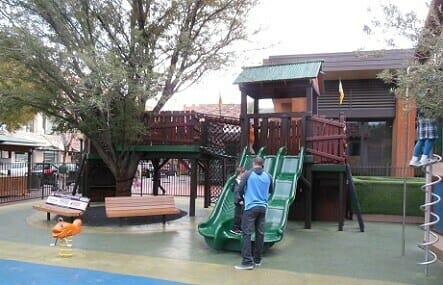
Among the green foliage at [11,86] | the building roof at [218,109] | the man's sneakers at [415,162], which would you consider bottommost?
the man's sneakers at [415,162]

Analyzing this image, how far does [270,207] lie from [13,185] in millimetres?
13331

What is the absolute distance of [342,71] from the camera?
20.4 meters

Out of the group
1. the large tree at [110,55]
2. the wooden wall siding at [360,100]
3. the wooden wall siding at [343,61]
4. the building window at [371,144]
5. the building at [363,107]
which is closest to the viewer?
the large tree at [110,55]

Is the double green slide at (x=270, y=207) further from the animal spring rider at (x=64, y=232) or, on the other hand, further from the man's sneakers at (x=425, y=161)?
the man's sneakers at (x=425, y=161)

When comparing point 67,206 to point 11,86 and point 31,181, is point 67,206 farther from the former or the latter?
point 31,181

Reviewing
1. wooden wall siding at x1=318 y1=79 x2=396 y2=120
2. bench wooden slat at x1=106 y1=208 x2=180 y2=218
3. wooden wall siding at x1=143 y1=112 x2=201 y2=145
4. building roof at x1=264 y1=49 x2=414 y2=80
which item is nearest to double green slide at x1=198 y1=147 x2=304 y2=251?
bench wooden slat at x1=106 y1=208 x2=180 y2=218

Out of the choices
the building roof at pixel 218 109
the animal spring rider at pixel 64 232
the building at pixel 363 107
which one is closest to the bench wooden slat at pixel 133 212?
the animal spring rider at pixel 64 232

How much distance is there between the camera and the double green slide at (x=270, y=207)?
29.1 ft

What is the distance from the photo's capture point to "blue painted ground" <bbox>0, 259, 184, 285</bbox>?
22.0 ft

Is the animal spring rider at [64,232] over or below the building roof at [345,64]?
below

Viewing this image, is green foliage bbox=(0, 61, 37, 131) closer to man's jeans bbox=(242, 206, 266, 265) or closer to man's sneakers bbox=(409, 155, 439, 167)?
man's jeans bbox=(242, 206, 266, 265)

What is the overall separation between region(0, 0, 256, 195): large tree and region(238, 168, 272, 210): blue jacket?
4304mm

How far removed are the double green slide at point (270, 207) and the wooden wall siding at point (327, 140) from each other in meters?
0.71

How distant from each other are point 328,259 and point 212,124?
24.1 feet
